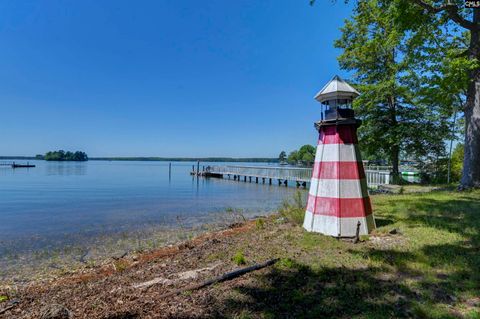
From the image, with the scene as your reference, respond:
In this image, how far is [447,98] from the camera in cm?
1171

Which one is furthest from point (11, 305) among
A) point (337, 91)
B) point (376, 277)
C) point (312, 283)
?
point (337, 91)

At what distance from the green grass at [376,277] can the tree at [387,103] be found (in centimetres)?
1270

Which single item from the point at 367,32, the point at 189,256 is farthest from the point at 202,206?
the point at 367,32

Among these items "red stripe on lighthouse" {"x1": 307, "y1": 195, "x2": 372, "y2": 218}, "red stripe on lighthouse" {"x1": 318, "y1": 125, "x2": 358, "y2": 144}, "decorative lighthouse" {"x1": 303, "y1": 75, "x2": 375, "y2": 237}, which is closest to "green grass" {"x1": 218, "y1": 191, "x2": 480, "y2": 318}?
"decorative lighthouse" {"x1": 303, "y1": 75, "x2": 375, "y2": 237}

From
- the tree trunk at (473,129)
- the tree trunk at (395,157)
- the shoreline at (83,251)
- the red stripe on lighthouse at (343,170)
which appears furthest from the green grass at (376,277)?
the tree trunk at (395,157)

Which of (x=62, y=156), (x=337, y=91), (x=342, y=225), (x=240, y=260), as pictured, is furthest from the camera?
(x=62, y=156)

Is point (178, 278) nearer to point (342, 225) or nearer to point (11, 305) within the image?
point (11, 305)

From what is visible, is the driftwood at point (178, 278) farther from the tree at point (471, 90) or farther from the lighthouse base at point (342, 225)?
the tree at point (471, 90)

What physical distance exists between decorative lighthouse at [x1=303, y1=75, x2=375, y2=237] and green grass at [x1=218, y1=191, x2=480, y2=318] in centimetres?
26

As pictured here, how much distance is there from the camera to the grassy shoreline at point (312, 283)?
2.57 m

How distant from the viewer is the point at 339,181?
471 centimetres

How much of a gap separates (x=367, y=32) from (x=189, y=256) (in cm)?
1848

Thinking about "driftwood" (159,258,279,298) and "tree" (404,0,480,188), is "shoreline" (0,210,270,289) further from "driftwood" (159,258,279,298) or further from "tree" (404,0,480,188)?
"tree" (404,0,480,188)

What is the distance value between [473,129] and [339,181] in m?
8.52
